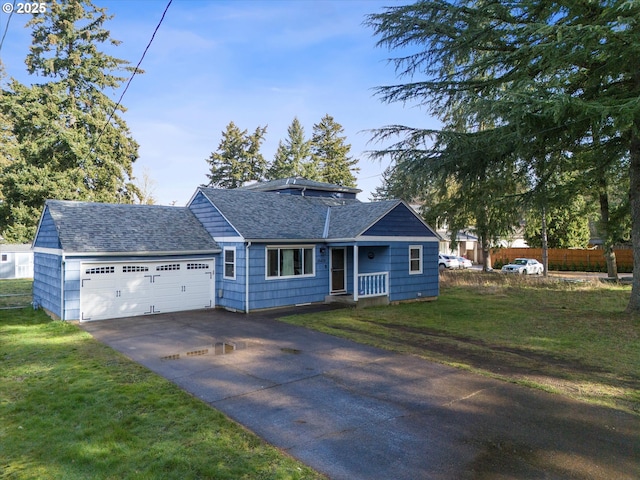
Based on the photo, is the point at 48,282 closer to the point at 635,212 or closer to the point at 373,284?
the point at 373,284

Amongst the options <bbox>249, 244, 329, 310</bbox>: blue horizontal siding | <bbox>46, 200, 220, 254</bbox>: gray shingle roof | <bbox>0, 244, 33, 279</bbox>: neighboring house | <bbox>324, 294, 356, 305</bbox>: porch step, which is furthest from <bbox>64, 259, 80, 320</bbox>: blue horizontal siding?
<bbox>0, 244, 33, 279</bbox>: neighboring house

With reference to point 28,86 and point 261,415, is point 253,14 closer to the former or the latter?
point 261,415

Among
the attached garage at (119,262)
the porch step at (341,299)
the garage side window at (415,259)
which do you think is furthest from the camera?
the garage side window at (415,259)

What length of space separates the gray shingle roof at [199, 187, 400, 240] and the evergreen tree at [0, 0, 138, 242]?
650 inches

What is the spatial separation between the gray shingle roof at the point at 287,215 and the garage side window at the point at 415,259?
2084 mm

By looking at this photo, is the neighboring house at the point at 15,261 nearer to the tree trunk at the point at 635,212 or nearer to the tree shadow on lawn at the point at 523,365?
the tree shadow on lawn at the point at 523,365

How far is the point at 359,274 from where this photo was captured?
1515 centimetres

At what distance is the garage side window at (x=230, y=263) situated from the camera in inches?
539

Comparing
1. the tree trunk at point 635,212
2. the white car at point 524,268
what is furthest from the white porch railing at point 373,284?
the white car at point 524,268

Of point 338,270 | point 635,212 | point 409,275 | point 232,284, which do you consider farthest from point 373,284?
point 635,212

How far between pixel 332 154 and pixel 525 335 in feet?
137

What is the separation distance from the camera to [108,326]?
1121 centimetres

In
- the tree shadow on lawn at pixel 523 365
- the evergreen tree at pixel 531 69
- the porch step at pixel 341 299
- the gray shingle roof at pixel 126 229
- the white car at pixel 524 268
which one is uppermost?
the evergreen tree at pixel 531 69

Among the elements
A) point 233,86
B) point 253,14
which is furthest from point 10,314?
point 253,14
